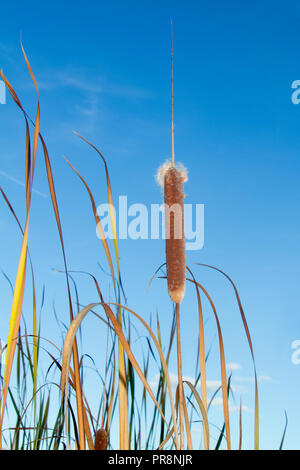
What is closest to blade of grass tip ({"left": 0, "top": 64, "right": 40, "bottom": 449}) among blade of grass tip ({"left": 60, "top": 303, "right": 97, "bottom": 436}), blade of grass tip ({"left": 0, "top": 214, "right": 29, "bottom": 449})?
blade of grass tip ({"left": 0, "top": 214, "right": 29, "bottom": 449})

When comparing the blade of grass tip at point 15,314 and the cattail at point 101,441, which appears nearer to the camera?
the blade of grass tip at point 15,314

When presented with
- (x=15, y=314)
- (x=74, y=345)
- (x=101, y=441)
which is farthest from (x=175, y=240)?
(x=101, y=441)

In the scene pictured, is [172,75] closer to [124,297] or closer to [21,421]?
[124,297]

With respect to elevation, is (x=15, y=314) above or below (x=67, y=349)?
above

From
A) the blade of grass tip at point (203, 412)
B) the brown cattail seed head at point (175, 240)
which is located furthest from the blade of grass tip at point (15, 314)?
the blade of grass tip at point (203, 412)

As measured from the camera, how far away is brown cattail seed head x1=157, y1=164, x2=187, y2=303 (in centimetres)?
172

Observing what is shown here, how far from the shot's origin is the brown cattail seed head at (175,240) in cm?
172

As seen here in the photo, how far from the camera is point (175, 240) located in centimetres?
172

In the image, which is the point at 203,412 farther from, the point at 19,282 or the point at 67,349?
the point at 19,282

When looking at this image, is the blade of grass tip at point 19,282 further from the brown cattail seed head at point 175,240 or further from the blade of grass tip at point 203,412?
the blade of grass tip at point 203,412

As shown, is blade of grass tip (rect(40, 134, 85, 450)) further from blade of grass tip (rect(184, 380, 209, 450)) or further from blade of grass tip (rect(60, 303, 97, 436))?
blade of grass tip (rect(184, 380, 209, 450))

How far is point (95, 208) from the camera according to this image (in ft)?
5.60

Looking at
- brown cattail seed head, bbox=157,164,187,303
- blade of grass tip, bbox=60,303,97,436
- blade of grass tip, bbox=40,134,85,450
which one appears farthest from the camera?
brown cattail seed head, bbox=157,164,187,303
